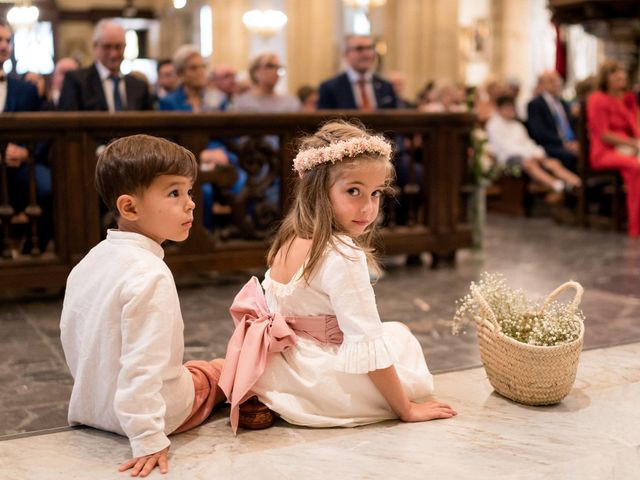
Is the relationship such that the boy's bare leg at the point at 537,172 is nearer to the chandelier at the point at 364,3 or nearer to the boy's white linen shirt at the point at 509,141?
the boy's white linen shirt at the point at 509,141

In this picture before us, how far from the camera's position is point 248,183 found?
19.5 feet

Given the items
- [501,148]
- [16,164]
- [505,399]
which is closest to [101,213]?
[16,164]

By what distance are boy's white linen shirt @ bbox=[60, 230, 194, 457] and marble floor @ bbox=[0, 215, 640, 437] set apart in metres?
0.44

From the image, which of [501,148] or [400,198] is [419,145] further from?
[501,148]

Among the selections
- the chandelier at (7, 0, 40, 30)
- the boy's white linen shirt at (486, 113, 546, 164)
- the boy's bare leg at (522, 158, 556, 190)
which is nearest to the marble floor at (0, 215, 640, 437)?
the boy's bare leg at (522, 158, 556, 190)

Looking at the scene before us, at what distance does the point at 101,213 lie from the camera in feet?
18.1

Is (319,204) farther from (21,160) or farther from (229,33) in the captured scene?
(229,33)

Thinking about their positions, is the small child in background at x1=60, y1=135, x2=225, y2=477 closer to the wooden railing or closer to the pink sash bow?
the pink sash bow

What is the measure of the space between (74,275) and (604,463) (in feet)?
5.68

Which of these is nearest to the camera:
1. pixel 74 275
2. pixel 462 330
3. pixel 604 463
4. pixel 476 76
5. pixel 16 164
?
pixel 604 463

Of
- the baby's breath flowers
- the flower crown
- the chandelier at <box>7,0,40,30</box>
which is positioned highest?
the chandelier at <box>7,0,40,30</box>

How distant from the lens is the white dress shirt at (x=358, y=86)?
23.4ft

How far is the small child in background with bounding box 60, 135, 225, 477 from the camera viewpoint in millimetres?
2639

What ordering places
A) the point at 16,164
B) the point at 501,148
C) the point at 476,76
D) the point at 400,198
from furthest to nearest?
the point at 476,76 → the point at 501,148 → the point at 400,198 → the point at 16,164
